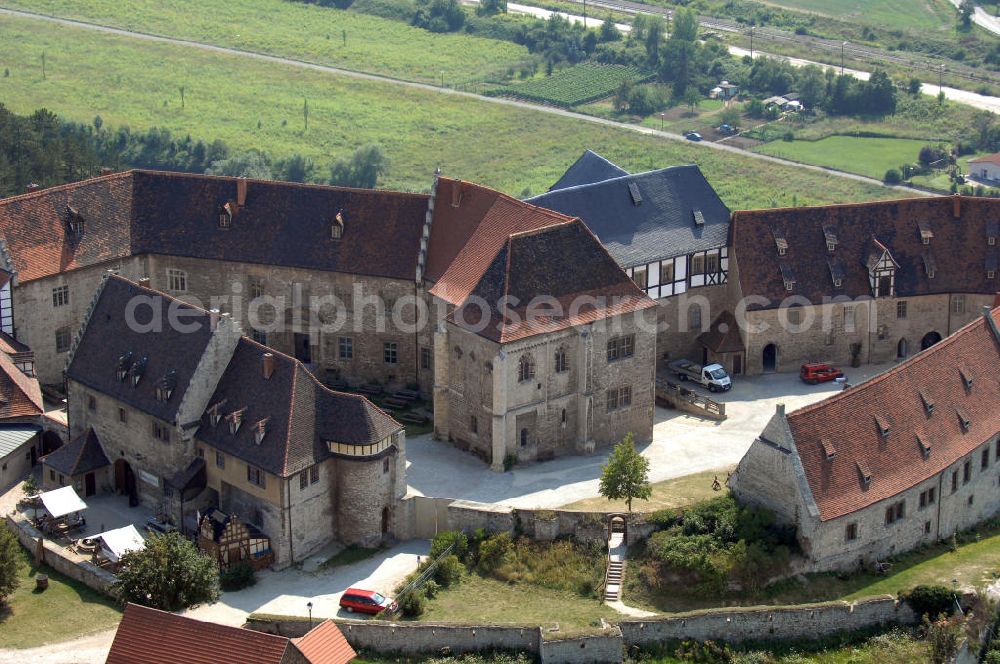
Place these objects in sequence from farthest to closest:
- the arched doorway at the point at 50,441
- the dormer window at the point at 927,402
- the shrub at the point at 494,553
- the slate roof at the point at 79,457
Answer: the arched doorway at the point at 50,441 → the slate roof at the point at 79,457 → the dormer window at the point at 927,402 → the shrub at the point at 494,553

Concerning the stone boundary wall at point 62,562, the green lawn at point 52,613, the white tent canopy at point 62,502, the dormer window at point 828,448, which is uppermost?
the dormer window at point 828,448

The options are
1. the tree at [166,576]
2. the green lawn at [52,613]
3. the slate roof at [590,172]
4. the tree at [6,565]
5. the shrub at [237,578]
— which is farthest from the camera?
the slate roof at [590,172]

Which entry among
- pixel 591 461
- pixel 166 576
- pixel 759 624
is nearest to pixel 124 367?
pixel 166 576

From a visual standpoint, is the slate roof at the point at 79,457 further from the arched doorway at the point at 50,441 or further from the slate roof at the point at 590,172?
the slate roof at the point at 590,172

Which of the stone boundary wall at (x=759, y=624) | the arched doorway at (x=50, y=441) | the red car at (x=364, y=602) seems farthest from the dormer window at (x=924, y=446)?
the arched doorway at (x=50, y=441)

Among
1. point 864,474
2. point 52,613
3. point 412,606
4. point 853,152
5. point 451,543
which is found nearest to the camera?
point 412,606

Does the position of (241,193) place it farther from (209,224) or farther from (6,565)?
(6,565)

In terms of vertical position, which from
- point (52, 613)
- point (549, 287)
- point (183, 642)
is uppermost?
point (549, 287)
